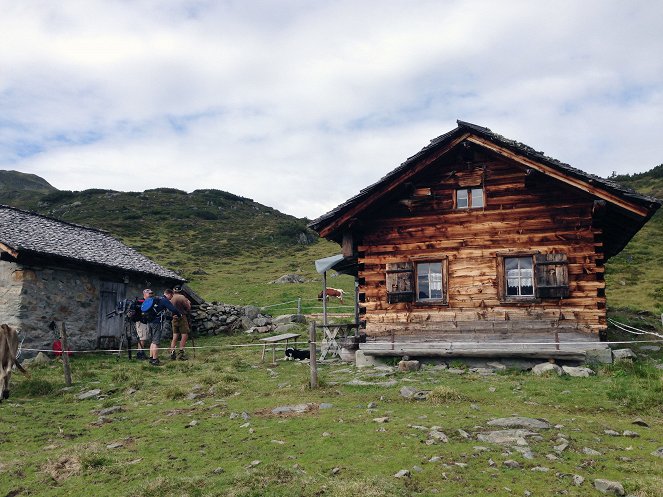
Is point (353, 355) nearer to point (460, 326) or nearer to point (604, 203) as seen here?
point (460, 326)

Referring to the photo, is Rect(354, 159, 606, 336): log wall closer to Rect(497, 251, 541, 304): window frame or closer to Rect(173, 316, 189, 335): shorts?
Rect(497, 251, 541, 304): window frame

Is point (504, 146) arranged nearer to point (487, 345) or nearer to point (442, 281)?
point (442, 281)

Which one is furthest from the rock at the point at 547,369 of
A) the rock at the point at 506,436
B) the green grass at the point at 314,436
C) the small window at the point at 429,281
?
the rock at the point at 506,436

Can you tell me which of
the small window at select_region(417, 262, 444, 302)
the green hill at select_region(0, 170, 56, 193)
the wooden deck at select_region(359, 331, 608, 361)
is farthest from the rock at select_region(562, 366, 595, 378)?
the green hill at select_region(0, 170, 56, 193)

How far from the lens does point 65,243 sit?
22.2 meters

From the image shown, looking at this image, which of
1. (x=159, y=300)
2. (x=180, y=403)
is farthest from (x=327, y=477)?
(x=159, y=300)

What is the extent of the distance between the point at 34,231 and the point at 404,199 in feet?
51.7

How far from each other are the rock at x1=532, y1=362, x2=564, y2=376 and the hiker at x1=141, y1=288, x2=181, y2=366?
11348 mm

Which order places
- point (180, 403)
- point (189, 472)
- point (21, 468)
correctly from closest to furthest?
point (189, 472) < point (21, 468) < point (180, 403)

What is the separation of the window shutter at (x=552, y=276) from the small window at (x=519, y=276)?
1.17 ft

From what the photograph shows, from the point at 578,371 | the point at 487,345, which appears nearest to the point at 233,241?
the point at 487,345

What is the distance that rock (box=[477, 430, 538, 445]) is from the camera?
764 centimetres

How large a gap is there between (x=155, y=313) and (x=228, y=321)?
9.25 metres

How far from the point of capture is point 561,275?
14.4 meters
